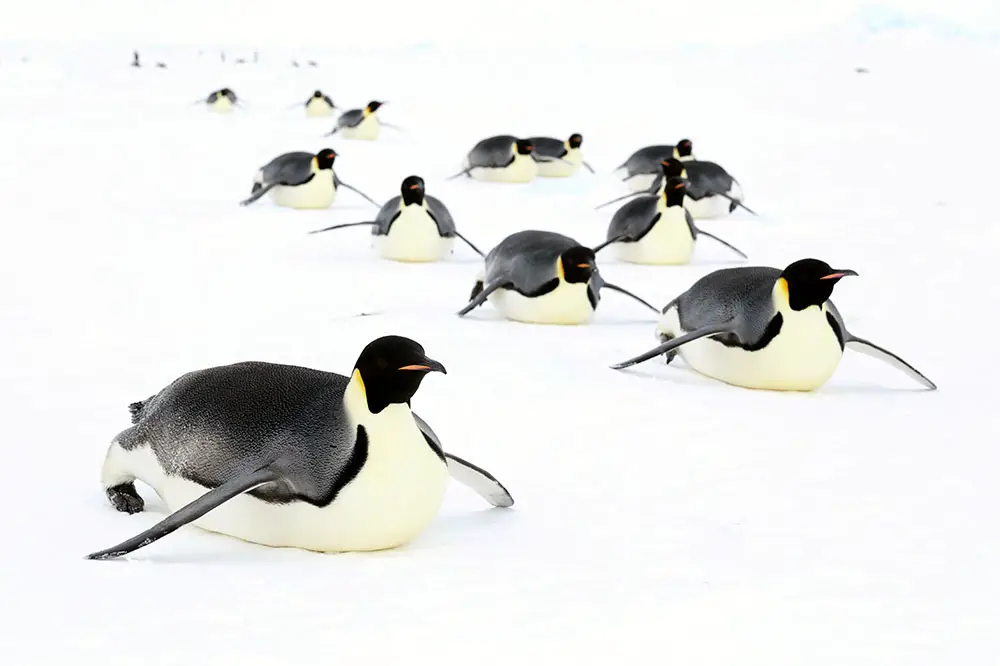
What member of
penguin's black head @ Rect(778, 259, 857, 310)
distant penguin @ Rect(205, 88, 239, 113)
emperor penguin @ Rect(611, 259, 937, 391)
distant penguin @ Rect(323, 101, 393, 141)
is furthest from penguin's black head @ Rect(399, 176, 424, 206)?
distant penguin @ Rect(205, 88, 239, 113)

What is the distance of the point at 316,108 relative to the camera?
657 inches

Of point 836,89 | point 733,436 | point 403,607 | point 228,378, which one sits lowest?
point 836,89

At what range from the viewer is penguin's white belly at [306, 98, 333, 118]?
16.6 meters

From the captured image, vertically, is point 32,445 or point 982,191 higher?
point 32,445

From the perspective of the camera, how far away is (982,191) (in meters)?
10.3

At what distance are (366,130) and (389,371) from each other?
12.1 meters

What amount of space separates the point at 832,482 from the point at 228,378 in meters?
1.61

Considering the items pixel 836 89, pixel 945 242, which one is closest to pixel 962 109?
pixel 836 89

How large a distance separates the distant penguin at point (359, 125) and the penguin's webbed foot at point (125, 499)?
37.7ft

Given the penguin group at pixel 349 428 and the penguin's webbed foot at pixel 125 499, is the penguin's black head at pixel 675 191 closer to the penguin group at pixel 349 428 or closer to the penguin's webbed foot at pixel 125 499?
the penguin group at pixel 349 428

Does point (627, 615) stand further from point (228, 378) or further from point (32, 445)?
point (32, 445)

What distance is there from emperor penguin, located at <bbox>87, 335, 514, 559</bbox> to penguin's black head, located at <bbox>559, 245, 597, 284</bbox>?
2534 mm

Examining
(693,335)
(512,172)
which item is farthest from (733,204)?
(693,335)

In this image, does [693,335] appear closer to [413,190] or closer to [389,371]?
[389,371]
